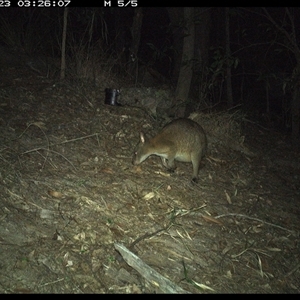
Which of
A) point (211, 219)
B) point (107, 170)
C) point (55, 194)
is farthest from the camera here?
point (107, 170)

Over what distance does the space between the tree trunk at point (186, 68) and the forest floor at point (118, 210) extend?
0.77 metres

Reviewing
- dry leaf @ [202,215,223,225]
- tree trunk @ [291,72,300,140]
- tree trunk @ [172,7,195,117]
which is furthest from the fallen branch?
tree trunk @ [291,72,300,140]

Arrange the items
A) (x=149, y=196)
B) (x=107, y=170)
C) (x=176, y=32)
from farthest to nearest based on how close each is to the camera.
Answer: (x=176, y=32)
(x=107, y=170)
(x=149, y=196)

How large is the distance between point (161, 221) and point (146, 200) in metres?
0.52

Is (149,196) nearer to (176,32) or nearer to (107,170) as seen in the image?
(107,170)

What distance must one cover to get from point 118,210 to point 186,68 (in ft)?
14.2

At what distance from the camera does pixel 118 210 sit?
4.54 metres

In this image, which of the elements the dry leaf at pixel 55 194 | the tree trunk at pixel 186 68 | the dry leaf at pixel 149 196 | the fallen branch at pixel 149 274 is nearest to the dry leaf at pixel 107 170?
the dry leaf at pixel 149 196

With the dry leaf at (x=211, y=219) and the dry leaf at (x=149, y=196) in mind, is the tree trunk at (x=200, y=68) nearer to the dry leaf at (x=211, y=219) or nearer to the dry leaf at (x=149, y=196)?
the dry leaf at (x=149, y=196)

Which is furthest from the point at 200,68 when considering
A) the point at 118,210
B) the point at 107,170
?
the point at 118,210

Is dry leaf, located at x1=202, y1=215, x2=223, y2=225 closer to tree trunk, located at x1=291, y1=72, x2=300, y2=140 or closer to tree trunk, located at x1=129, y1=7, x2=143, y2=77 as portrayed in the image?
tree trunk, located at x1=291, y1=72, x2=300, y2=140
